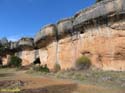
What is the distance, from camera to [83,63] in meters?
24.8

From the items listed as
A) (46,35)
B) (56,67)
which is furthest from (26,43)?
(56,67)

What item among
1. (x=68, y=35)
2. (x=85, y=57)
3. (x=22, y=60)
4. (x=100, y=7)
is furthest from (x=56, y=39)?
(x=22, y=60)

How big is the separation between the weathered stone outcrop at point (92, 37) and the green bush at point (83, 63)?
48cm

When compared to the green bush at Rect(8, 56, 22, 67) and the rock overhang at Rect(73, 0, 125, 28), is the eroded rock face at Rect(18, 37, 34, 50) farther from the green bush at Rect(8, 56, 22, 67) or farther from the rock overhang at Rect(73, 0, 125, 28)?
the rock overhang at Rect(73, 0, 125, 28)

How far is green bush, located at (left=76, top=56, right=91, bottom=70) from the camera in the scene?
24.8 m

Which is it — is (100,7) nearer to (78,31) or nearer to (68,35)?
(78,31)

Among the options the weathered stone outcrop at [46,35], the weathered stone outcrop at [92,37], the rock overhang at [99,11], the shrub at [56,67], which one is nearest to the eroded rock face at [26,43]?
the weathered stone outcrop at [46,35]

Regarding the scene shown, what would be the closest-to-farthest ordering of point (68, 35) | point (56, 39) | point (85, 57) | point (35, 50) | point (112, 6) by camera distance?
1. point (112, 6)
2. point (85, 57)
3. point (68, 35)
4. point (56, 39)
5. point (35, 50)

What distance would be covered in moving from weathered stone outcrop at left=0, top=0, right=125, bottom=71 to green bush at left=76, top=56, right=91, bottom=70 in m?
0.48

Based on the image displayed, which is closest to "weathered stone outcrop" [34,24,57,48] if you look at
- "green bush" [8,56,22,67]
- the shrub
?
the shrub

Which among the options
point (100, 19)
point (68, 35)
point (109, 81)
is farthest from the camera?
point (68, 35)

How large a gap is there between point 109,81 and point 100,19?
29.9 feet

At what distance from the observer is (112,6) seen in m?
22.4

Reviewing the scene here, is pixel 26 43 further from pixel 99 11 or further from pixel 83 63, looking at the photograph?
pixel 99 11
